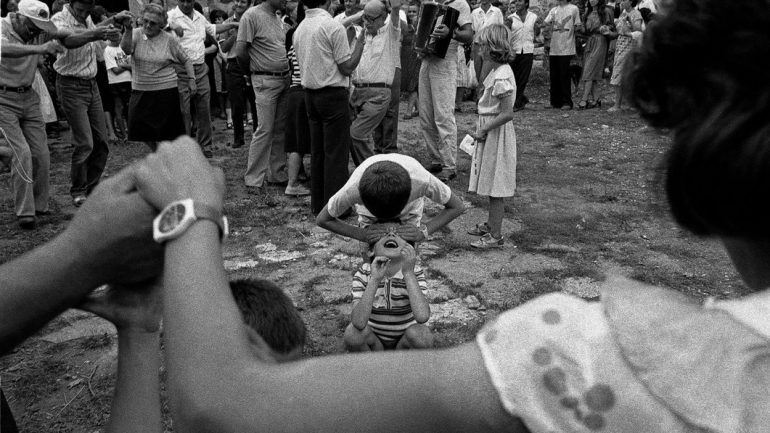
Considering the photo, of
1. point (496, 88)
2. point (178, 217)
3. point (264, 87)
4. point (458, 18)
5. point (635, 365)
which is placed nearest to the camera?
point (635, 365)

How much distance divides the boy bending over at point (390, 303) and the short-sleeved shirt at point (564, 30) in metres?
9.97

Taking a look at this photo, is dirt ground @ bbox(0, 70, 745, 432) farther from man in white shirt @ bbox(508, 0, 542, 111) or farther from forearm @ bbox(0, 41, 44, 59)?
man in white shirt @ bbox(508, 0, 542, 111)

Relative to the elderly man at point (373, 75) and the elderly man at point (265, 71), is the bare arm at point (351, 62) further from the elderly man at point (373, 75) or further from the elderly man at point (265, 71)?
the elderly man at point (265, 71)

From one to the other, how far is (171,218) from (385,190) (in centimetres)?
233

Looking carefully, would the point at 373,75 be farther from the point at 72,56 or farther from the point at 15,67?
the point at 15,67

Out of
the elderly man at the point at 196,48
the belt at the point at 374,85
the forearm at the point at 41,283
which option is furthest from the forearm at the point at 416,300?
the elderly man at the point at 196,48

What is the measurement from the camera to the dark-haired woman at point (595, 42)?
12.0m

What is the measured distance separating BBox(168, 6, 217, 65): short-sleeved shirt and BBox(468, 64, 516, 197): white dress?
15.7ft

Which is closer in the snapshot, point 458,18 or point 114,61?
point 458,18

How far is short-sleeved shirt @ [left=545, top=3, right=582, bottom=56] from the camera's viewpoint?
39.6 ft

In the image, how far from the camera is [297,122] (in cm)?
688

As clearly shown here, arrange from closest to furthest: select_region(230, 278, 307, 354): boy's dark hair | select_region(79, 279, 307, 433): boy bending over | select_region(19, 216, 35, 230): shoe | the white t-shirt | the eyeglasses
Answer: select_region(79, 279, 307, 433): boy bending over → select_region(230, 278, 307, 354): boy's dark hair → select_region(19, 216, 35, 230): shoe → the eyeglasses → the white t-shirt

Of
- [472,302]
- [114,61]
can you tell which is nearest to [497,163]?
[472,302]

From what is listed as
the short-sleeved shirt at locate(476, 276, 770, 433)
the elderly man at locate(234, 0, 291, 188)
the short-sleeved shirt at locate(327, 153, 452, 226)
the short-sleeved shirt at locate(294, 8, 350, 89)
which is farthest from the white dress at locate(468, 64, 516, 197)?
the short-sleeved shirt at locate(476, 276, 770, 433)
